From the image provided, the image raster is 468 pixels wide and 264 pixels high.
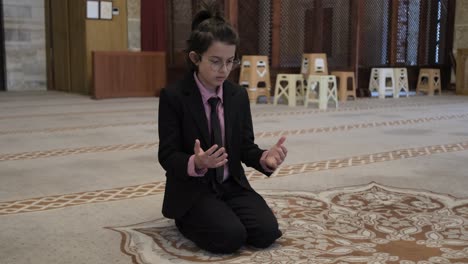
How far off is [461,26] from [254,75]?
17.1 feet

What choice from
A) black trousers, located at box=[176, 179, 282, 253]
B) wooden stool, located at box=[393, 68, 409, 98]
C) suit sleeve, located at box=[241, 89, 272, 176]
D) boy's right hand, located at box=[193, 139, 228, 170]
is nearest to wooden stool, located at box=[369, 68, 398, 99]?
wooden stool, located at box=[393, 68, 409, 98]

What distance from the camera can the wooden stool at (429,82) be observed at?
35.2 ft

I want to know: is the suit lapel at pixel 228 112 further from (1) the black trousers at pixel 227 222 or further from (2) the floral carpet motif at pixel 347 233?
(2) the floral carpet motif at pixel 347 233

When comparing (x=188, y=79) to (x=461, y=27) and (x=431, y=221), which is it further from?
(x=461, y=27)

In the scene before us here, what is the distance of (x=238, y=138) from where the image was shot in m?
2.27

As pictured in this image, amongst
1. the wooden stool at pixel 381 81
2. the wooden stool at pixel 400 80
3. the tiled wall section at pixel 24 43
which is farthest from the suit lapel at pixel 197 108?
the tiled wall section at pixel 24 43

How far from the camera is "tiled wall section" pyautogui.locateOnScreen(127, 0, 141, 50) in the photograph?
10.1 m

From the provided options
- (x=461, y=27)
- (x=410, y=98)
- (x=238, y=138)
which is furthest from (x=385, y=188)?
(x=461, y=27)

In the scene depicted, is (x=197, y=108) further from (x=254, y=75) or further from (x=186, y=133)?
(x=254, y=75)

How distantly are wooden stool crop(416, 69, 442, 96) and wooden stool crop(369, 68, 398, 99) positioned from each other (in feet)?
2.80

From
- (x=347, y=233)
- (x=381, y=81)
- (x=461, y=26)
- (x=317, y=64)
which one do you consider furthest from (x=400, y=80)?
(x=347, y=233)

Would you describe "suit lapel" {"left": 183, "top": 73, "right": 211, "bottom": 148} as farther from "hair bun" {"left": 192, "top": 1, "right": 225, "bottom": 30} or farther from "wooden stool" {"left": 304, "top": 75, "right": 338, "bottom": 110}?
"wooden stool" {"left": 304, "top": 75, "right": 338, "bottom": 110}

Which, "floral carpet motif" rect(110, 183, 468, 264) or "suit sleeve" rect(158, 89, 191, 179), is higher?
"suit sleeve" rect(158, 89, 191, 179)

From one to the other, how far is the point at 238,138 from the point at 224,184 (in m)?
0.18
